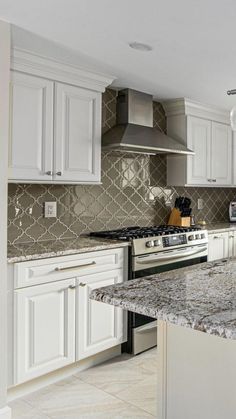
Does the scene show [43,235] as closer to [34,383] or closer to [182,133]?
[34,383]

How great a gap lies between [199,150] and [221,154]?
48cm

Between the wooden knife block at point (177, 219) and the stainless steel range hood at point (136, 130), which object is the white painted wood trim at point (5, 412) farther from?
the wooden knife block at point (177, 219)

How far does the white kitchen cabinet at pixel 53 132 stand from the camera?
2590mm

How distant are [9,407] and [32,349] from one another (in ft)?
1.13

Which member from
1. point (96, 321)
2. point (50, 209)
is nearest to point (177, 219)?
point (50, 209)

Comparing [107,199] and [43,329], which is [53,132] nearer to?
[107,199]

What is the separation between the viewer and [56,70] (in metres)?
2.79

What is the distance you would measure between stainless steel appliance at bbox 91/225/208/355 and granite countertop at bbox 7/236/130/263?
6.0 inches

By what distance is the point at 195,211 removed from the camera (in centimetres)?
469

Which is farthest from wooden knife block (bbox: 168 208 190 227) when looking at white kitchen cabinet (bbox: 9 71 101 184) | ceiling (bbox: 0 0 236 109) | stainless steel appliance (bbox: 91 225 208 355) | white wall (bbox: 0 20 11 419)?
white wall (bbox: 0 20 11 419)

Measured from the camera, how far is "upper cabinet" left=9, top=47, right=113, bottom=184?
2.59 metres

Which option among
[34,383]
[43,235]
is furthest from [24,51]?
[34,383]

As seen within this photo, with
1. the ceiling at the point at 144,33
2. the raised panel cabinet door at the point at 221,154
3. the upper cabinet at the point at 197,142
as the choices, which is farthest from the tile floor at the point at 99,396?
the raised panel cabinet door at the point at 221,154

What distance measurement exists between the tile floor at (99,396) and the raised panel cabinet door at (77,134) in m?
1.46
